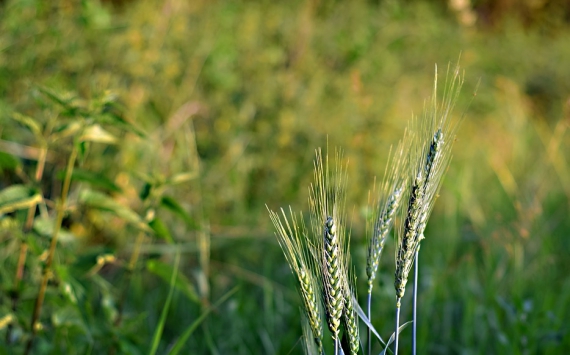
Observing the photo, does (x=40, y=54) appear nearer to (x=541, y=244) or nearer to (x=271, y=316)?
(x=271, y=316)

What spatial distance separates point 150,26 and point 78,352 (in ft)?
6.21

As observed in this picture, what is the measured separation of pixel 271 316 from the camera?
235 centimetres

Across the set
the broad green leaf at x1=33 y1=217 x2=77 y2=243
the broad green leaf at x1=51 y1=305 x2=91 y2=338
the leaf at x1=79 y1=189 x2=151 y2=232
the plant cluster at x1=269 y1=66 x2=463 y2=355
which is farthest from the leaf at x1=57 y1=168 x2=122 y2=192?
the plant cluster at x1=269 y1=66 x2=463 y2=355

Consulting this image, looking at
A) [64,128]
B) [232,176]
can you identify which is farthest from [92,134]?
[232,176]

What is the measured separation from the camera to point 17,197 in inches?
60.5

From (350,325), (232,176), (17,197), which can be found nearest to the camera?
(350,325)

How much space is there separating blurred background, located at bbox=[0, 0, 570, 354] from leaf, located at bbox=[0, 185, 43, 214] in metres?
0.07

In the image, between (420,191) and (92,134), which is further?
(92,134)

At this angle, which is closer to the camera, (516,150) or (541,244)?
(541,244)

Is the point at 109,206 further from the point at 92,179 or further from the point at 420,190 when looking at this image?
the point at 420,190

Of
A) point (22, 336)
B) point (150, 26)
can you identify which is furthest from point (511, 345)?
point (150, 26)

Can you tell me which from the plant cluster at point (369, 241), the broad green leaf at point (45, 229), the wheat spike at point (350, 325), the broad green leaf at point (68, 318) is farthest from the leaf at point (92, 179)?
the wheat spike at point (350, 325)

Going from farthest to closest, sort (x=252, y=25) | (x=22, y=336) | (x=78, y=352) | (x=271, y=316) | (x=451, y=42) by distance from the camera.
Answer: (x=451, y=42)
(x=252, y=25)
(x=271, y=316)
(x=78, y=352)
(x=22, y=336)

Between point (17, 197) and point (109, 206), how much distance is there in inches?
9.0
